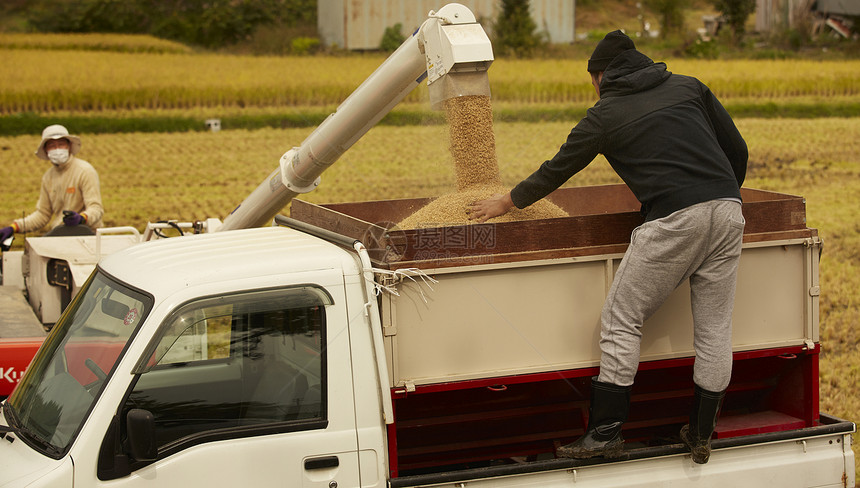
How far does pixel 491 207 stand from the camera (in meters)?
4.18

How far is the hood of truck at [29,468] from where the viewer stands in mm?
3168

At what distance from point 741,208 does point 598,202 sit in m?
1.86

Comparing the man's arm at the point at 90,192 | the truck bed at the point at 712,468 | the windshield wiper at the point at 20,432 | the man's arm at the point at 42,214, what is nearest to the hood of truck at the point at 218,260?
the windshield wiper at the point at 20,432

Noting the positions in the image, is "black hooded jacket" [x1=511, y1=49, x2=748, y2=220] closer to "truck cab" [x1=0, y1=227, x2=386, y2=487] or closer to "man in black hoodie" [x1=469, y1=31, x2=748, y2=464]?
"man in black hoodie" [x1=469, y1=31, x2=748, y2=464]

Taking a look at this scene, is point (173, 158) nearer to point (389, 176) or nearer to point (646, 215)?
point (389, 176)

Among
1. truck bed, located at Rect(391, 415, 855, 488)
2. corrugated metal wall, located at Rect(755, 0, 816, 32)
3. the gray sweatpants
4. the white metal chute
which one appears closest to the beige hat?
the white metal chute

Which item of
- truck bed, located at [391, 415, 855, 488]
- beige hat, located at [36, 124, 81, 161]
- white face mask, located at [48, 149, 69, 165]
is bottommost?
truck bed, located at [391, 415, 855, 488]

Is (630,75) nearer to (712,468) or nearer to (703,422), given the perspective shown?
(703,422)

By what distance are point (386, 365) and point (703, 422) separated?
1393mm

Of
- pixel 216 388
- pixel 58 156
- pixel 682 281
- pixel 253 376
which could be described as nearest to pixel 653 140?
pixel 682 281

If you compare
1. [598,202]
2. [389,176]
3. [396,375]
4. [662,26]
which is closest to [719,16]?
[662,26]

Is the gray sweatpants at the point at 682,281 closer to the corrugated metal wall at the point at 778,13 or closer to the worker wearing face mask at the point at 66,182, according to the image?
the worker wearing face mask at the point at 66,182

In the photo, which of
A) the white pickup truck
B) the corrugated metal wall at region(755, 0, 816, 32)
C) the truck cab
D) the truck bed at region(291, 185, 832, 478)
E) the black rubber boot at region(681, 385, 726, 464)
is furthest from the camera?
the corrugated metal wall at region(755, 0, 816, 32)

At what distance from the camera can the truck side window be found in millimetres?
3369
